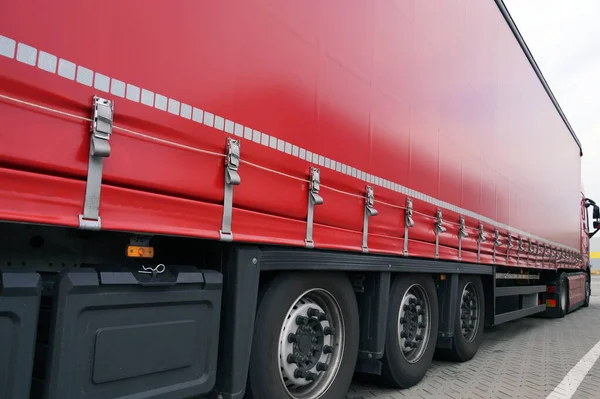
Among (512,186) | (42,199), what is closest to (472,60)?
(512,186)

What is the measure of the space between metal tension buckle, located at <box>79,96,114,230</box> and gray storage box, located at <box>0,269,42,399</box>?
297 mm

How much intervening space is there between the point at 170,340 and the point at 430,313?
3313 mm

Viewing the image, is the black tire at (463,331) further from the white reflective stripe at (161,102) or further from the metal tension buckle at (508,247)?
the white reflective stripe at (161,102)

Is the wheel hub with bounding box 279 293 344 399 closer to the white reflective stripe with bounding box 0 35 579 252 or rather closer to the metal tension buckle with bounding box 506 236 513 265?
the white reflective stripe with bounding box 0 35 579 252

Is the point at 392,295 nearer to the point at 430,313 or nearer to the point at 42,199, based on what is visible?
the point at 430,313

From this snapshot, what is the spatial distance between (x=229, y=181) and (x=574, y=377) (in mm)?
4926

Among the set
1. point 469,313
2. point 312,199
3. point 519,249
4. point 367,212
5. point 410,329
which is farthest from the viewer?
point 519,249

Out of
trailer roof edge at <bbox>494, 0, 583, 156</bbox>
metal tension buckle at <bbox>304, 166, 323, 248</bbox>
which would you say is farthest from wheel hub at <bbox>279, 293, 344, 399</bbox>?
trailer roof edge at <bbox>494, 0, 583, 156</bbox>

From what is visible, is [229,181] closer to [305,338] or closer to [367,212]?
[305,338]

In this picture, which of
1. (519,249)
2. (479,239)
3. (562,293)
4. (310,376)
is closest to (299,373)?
(310,376)

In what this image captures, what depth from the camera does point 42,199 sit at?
5.93 feet

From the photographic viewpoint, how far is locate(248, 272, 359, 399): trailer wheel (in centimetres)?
291

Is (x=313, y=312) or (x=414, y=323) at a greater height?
(x=313, y=312)

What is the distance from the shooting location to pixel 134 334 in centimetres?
213
